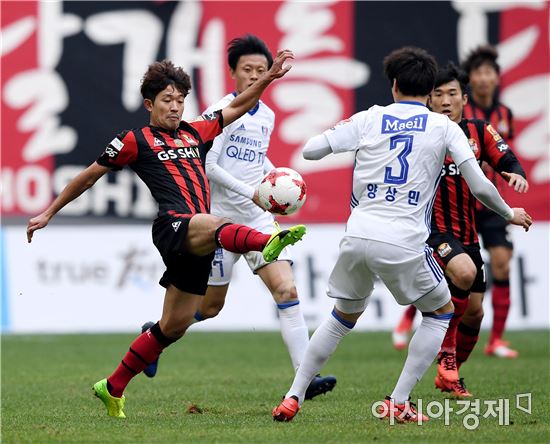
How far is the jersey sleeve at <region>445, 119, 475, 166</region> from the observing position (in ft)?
21.7

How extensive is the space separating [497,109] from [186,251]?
5.41m

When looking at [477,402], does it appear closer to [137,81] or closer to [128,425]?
[128,425]

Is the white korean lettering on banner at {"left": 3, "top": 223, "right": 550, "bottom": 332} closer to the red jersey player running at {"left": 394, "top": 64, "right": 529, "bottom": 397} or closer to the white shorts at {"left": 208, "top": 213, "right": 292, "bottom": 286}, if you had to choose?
the white shorts at {"left": 208, "top": 213, "right": 292, "bottom": 286}

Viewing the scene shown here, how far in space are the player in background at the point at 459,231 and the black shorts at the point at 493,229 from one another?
238 centimetres

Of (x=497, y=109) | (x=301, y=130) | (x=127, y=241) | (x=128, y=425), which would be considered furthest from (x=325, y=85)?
(x=128, y=425)

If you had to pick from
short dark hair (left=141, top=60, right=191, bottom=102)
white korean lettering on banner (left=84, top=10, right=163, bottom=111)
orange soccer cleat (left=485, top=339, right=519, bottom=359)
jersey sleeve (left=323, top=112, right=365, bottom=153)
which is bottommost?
orange soccer cleat (left=485, top=339, right=519, bottom=359)

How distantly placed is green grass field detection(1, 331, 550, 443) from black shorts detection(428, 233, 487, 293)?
0.85m

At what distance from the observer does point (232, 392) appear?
8.86 meters

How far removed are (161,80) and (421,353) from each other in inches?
93.2

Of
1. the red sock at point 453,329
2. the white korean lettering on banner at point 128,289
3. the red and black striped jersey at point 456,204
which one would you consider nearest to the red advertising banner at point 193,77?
the white korean lettering on banner at point 128,289

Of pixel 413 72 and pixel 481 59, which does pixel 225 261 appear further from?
pixel 481 59

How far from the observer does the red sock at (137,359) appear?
738 centimetres

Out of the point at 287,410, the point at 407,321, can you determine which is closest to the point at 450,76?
the point at 287,410

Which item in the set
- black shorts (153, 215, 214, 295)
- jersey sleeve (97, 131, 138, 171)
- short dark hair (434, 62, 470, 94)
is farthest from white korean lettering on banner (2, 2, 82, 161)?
black shorts (153, 215, 214, 295)
